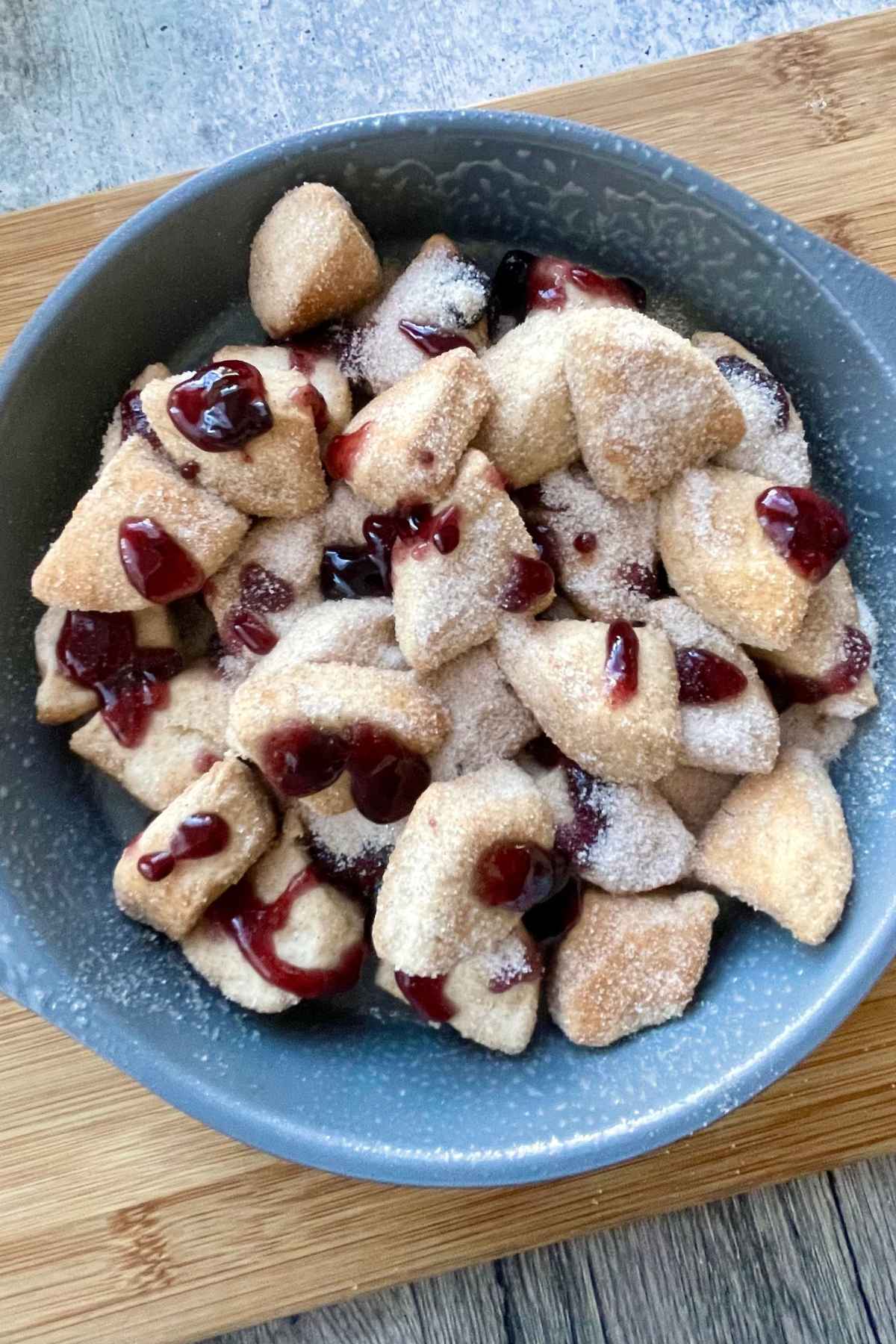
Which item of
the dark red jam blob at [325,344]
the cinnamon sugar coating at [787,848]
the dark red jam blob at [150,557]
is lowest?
the cinnamon sugar coating at [787,848]

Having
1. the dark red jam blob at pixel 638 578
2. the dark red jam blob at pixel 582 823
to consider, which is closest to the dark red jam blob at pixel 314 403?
the dark red jam blob at pixel 638 578

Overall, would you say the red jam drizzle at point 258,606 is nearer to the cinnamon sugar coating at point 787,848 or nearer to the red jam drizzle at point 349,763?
the red jam drizzle at point 349,763

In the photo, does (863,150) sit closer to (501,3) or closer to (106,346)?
(501,3)

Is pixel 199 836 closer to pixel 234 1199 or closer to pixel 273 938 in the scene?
pixel 273 938

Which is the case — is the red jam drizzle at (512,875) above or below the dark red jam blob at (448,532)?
below

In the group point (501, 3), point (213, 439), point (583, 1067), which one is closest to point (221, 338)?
point (213, 439)

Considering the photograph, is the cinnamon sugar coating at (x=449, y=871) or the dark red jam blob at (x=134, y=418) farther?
the dark red jam blob at (x=134, y=418)
